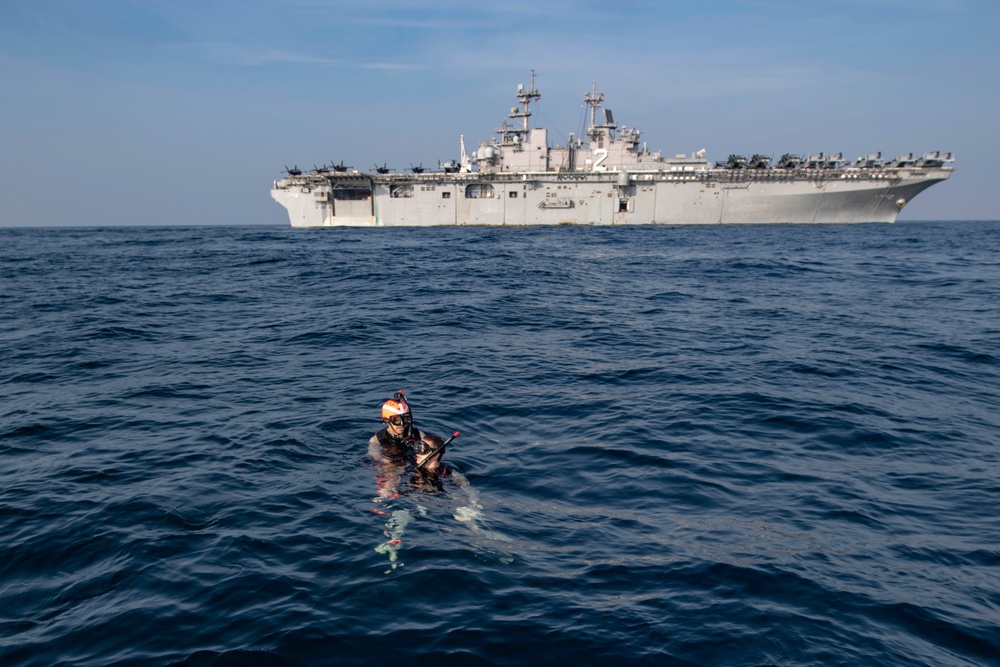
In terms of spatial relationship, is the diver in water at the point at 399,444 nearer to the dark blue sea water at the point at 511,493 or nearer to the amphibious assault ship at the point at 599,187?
the dark blue sea water at the point at 511,493

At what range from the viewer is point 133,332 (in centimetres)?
2039

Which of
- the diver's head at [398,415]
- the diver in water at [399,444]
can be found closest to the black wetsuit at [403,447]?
the diver in water at [399,444]

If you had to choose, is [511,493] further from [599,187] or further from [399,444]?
[599,187]

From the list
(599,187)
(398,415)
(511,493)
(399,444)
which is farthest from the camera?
(599,187)

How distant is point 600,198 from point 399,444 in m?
71.8

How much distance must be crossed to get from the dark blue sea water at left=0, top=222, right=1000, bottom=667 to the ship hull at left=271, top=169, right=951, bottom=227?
5534 centimetres

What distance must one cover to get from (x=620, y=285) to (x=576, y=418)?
64.9 feet

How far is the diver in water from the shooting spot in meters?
9.26

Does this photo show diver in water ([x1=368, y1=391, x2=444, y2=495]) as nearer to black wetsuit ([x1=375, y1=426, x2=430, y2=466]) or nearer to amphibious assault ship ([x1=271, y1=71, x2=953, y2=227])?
black wetsuit ([x1=375, y1=426, x2=430, y2=466])

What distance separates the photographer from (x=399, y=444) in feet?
32.2

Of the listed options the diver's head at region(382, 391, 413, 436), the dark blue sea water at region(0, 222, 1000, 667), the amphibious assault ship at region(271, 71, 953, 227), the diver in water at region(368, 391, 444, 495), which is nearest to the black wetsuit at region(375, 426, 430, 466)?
the diver in water at region(368, 391, 444, 495)

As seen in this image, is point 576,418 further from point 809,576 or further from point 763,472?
point 809,576

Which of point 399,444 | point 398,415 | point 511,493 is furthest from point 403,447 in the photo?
point 511,493

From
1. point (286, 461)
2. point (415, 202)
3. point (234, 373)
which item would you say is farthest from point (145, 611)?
point (415, 202)
